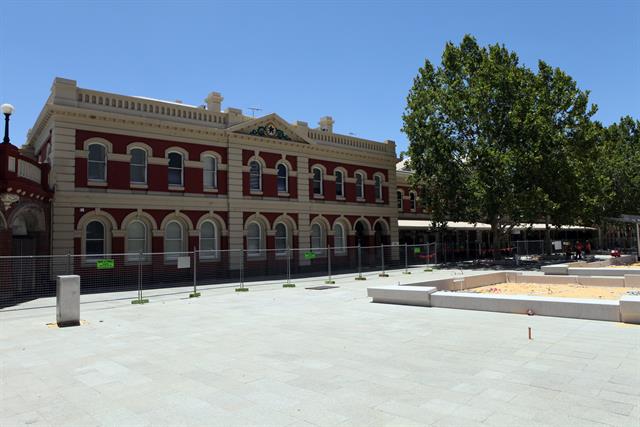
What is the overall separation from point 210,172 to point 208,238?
3.81 m

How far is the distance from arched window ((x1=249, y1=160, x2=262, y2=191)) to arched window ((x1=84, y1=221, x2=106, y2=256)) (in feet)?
29.2

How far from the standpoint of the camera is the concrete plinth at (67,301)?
12180mm

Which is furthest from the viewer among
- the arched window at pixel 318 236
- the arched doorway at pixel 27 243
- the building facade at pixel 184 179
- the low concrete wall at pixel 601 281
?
the arched window at pixel 318 236

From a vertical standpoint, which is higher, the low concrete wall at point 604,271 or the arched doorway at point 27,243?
the arched doorway at point 27,243

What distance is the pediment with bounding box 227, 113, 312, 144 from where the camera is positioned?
28.4 meters

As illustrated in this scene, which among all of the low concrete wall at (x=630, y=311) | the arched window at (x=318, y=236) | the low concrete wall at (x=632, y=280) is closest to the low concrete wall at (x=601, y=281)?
the low concrete wall at (x=632, y=280)

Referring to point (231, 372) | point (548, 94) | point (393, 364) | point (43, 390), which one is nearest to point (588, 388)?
point (393, 364)

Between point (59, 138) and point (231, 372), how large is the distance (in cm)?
1922

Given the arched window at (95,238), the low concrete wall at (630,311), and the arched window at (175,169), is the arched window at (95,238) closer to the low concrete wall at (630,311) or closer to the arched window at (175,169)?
the arched window at (175,169)

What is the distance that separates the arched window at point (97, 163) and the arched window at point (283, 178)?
1057 cm

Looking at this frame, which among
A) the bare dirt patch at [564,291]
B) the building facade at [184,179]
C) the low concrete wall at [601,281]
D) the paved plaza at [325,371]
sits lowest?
the paved plaza at [325,371]

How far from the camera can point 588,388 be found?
6254 millimetres

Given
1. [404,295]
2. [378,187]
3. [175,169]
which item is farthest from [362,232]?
[404,295]

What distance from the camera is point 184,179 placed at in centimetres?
2606
